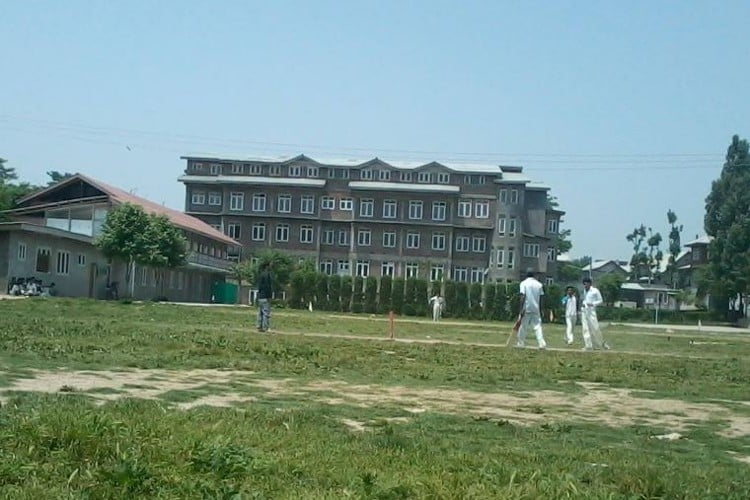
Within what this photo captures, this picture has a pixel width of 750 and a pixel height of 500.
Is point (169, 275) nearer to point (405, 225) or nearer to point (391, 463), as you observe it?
point (405, 225)

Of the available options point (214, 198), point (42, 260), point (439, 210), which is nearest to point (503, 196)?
point (439, 210)

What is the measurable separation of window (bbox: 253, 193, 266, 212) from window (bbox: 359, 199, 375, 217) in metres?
9.79

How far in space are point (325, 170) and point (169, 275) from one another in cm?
2178

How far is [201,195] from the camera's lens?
100 m

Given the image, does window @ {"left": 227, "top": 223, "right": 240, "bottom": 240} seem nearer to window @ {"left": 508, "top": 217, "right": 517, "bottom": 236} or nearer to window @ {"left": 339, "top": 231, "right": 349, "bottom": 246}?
window @ {"left": 339, "top": 231, "right": 349, "bottom": 246}

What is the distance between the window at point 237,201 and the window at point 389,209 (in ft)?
47.4

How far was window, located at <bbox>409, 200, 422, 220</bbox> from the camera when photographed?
3784 inches

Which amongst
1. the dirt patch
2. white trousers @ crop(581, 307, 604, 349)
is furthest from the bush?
the dirt patch

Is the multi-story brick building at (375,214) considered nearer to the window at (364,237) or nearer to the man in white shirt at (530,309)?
the window at (364,237)

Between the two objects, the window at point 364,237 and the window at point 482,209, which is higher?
the window at point 482,209

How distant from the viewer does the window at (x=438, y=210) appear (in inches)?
3775

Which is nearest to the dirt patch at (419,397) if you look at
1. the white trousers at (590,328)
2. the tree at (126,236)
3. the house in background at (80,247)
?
the white trousers at (590,328)

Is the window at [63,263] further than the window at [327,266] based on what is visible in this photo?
No

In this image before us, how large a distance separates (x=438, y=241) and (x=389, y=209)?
5.80m
